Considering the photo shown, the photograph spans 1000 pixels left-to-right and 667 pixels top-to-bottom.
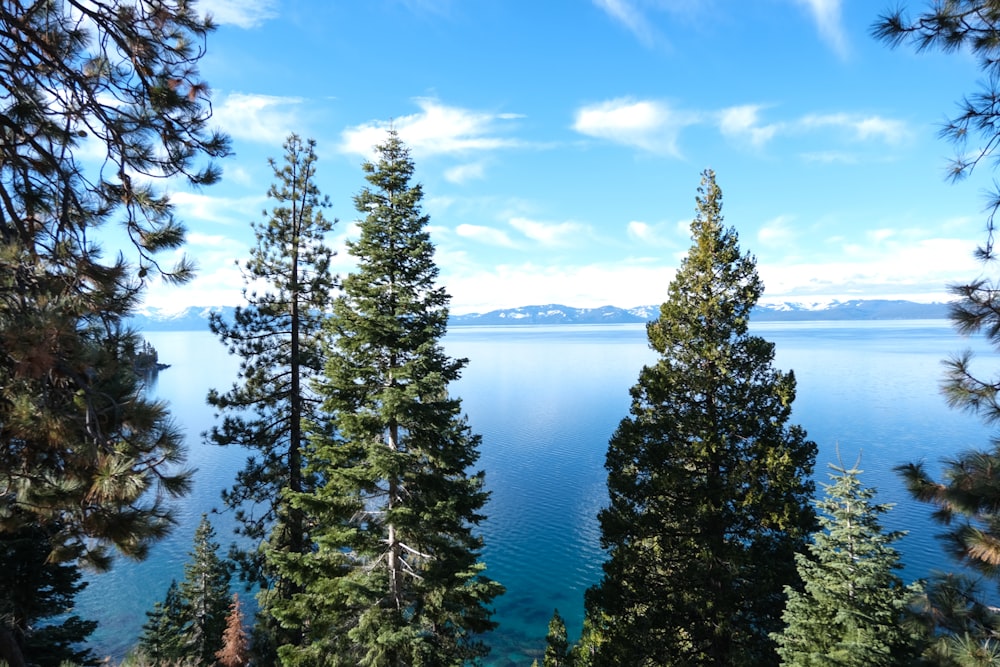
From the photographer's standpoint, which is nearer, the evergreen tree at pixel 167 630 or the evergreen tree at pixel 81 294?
the evergreen tree at pixel 81 294

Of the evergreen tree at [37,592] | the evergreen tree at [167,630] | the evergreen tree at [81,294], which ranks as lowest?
the evergreen tree at [167,630]

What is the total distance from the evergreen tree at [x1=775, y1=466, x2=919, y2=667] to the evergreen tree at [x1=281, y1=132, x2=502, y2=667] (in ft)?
20.4

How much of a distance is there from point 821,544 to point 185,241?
12530 millimetres

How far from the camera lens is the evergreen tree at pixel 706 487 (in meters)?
11.0

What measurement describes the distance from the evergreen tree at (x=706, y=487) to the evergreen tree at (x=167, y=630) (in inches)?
863

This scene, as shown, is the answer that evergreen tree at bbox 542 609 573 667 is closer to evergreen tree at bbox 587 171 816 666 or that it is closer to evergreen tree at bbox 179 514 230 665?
evergreen tree at bbox 587 171 816 666

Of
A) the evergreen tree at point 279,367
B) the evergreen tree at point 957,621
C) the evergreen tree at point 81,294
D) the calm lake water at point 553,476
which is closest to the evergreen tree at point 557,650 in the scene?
the calm lake water at point 553,476

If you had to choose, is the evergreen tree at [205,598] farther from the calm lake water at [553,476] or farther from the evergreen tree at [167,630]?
the calm lake water at [553,476]

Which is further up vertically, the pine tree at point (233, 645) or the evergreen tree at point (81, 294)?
the evergreen tree at point (81, 294)

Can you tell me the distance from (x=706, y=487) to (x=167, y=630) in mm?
26933

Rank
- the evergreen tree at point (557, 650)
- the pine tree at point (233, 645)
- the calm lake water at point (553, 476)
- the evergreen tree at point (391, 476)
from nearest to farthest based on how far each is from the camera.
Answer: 1. the evergreen tree at point (391, 476)
2. the evergreen tree at point (557, 650)
3. the pine tree at point (233, 645)
4. the calm lake water at point (553, 476)

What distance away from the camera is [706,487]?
11.6 metres

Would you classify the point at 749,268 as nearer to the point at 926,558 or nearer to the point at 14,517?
the point at 14,517

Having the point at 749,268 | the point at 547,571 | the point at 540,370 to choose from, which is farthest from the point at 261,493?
the point at 540,370
